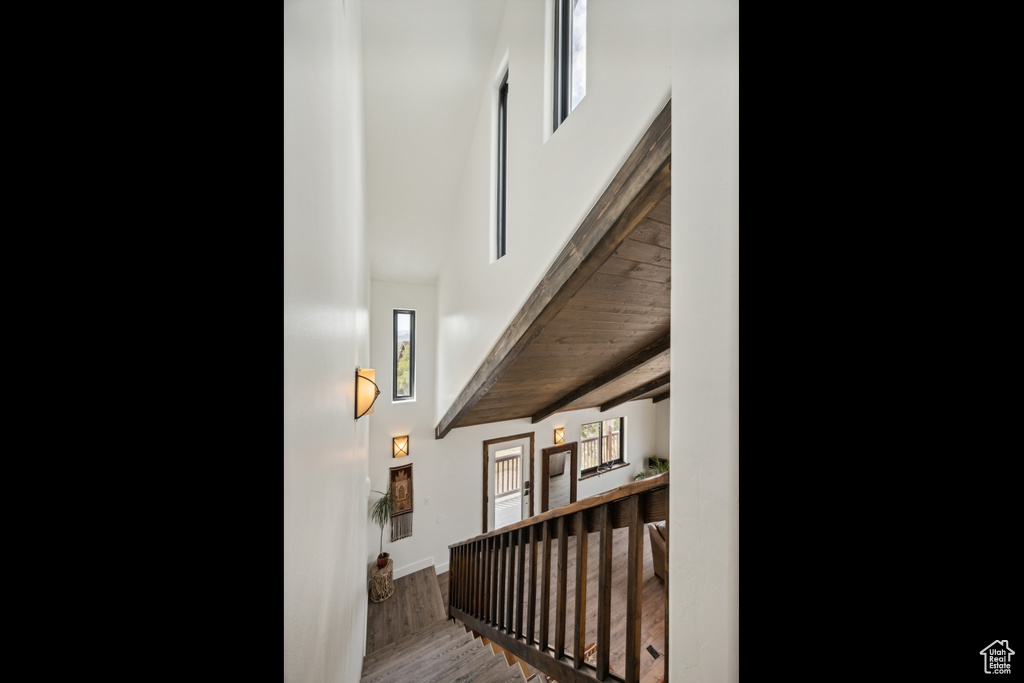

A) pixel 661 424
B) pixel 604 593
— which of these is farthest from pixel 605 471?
pixel 604 593

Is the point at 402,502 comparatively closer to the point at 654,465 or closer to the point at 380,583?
the point at 380,583

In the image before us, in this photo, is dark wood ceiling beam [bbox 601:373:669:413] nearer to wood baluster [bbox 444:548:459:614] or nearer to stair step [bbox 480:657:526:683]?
wood baluster [bbox 444:548:459:614]

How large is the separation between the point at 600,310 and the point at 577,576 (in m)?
1.46

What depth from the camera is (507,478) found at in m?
6.09

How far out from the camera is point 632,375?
4.38 m

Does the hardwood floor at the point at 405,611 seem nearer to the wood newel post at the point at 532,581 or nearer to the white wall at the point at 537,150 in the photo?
the white wall at the point at 537,150

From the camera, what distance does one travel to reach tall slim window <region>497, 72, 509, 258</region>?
3.05m

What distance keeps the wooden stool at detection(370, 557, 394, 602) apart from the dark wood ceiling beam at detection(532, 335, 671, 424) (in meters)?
2.71

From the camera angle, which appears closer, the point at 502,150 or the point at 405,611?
the point at 502,150

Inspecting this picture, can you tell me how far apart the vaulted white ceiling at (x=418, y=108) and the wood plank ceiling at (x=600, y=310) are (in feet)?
6.53
